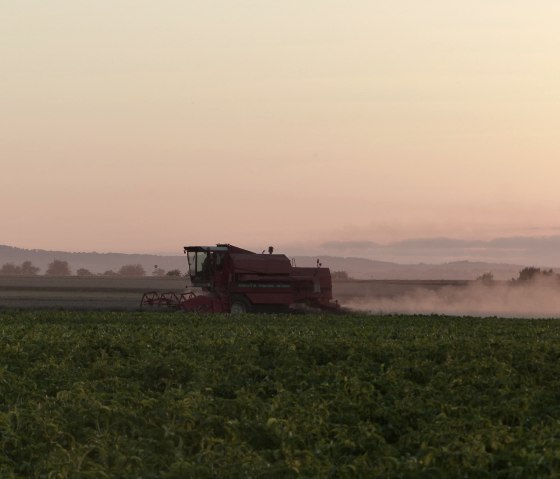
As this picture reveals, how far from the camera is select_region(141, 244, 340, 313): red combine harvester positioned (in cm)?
3988

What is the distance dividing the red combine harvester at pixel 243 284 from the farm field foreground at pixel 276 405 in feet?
54.3

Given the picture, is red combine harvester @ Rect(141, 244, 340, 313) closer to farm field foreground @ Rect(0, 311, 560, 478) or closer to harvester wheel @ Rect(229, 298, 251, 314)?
harvester wheel @ Rect(229, 298, 251, 314)

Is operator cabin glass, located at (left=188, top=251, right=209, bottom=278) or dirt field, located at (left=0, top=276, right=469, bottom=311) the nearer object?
operator cabin glass, located at (left=188, top=251, right=209, bottom=278)

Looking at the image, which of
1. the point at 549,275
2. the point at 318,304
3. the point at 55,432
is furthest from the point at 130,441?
the point at 549,275

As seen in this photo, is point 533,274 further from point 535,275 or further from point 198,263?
point 198,263

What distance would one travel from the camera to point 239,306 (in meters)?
40.1

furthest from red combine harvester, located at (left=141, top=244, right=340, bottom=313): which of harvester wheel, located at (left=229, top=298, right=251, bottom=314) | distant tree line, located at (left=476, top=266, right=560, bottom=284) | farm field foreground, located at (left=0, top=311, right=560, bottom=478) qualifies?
distant tree line, located at (left=476, top=266, right=560, bottom=284)

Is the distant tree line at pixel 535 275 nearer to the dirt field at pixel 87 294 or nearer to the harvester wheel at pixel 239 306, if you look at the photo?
the dirt field at pixel 87 294

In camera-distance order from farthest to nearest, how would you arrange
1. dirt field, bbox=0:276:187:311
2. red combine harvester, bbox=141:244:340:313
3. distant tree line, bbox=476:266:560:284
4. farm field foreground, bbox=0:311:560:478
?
distant tree line, bbox=476:266:560:284 → dirt field, bbox=0:276:187:311 → red combine harvester, bbox=141:244:340:313 → farm field foreground, bbox=0:311:560:478

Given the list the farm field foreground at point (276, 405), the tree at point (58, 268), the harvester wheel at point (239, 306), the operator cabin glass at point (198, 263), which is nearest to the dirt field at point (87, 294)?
the operator cabin glass at point (198, 263)

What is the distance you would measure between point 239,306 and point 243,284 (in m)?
1.02

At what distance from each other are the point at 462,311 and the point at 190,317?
27762 millimetres

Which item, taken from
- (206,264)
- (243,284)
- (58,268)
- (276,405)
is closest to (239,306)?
(243,284)

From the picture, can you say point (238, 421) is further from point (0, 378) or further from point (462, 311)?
point (462, 311)
